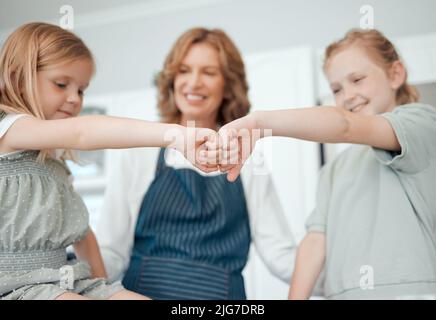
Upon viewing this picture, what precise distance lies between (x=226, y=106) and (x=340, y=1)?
0.35 meters

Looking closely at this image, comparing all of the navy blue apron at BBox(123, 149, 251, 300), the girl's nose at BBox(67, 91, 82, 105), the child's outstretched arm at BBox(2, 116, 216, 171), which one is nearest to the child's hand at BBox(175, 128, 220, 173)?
the child's outstretched arm at BBox(2, 116, 216, 171)

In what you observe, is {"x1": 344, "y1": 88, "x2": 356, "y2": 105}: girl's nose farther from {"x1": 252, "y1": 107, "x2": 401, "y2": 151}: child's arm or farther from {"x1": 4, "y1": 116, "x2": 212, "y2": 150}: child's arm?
{"x1": 4, "y1": 116, "x2": 212, "y2": 150}: child's arm

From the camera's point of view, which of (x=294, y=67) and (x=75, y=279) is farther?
(x=294, y=67)

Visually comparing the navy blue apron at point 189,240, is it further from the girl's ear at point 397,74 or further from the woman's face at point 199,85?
the girl's ear at point 397,74

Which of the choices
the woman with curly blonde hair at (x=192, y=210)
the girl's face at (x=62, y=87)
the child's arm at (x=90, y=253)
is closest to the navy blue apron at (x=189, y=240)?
the woman with curly blonde hair at (x=192, y=210)

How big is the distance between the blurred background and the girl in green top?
0.07m

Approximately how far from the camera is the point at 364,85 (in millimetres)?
806

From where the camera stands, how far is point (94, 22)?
2.74 feet

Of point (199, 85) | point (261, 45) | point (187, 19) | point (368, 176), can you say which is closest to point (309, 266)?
point (368, 176)

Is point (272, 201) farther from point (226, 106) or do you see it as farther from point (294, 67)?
point (294, 67)

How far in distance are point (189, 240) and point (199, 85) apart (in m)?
0.30

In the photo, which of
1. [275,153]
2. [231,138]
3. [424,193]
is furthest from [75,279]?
[275,153]

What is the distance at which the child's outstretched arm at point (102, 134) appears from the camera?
63cm

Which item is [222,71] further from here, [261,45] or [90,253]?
[261,45]
